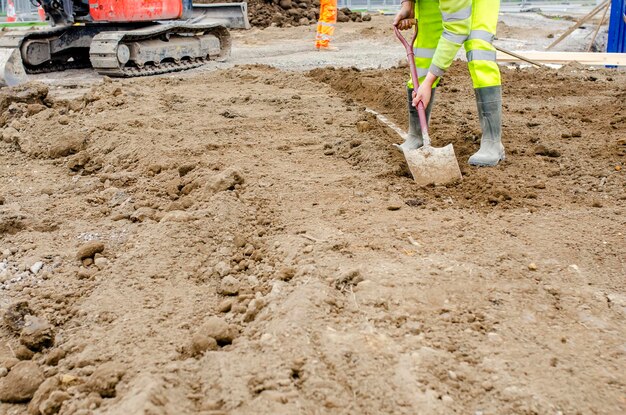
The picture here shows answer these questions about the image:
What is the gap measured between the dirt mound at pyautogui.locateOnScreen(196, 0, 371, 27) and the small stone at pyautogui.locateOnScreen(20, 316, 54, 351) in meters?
18.2

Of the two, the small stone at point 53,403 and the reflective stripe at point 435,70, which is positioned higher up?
the reflective stripe at point 435,70

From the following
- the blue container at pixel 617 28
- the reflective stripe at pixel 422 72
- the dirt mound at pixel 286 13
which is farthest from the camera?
the dirt mound at pixel 286 13

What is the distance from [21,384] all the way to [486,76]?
3517mm

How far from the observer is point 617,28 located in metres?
11.4

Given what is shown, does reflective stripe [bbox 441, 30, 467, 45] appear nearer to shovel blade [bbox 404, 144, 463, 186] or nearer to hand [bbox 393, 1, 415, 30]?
hand [bbox 393, 1, 415, 30]

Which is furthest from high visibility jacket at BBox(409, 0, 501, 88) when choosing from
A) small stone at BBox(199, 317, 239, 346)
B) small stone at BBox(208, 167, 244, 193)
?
small stone at BBox(199, 317, 239, 346)

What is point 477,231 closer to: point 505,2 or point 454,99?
point 454,99

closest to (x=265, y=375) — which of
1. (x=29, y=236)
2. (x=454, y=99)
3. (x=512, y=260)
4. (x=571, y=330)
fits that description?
(x=571, y=330)

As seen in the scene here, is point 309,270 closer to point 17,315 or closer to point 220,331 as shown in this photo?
point 220,331

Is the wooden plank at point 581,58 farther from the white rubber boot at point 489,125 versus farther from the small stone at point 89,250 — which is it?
the small stone at point 89,250

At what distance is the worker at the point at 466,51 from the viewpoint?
14.9ft

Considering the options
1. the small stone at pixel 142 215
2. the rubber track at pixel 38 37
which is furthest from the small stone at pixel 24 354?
the rubber track at pixel 38 37

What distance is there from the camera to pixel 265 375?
92.4 inches

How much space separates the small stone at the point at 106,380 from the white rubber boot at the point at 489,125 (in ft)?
10.2
